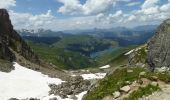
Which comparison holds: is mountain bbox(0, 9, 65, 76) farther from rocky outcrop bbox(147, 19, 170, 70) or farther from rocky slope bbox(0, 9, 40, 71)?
rocky outcrop bbox(147, 19, 170, 70)

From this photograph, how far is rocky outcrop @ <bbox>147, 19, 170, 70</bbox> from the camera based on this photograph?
51.0 m

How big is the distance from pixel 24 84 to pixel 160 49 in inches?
941

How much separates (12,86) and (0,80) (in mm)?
3677

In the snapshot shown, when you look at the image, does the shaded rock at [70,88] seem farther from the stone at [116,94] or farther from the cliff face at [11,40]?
the cliff face at [11,40]

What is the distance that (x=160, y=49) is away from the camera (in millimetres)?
53062

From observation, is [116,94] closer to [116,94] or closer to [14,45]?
[116,94]

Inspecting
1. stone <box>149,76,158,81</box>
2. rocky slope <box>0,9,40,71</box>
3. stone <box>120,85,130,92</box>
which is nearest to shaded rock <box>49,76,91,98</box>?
stone <box>120,85,130,92</box>

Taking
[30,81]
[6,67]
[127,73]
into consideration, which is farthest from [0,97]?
[127,73]

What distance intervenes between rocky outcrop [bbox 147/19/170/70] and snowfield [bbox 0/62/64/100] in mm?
18579

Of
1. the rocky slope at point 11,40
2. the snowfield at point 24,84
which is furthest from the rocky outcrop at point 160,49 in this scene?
the rocky slope at point 11,40

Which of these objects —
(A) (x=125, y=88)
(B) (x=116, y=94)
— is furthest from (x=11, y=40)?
(A) (x=125, y=88)

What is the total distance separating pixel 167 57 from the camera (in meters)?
50.3

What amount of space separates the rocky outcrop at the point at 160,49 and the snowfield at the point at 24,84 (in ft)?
61.0

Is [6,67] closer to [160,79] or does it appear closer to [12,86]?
[12,86]
